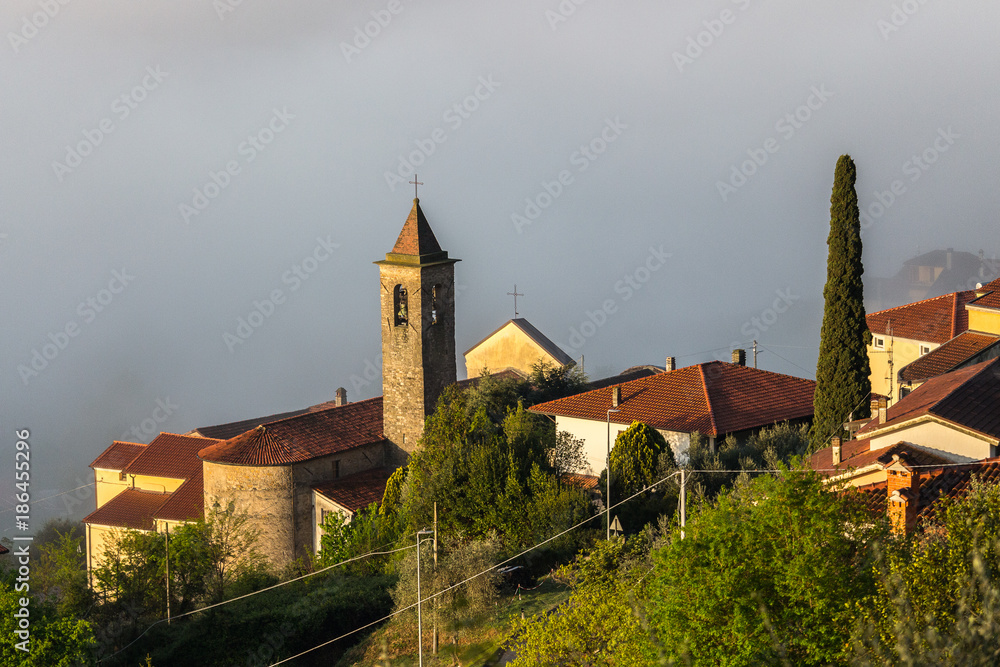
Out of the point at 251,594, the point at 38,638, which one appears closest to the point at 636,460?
the point at 251,594

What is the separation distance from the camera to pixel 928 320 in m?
44.8

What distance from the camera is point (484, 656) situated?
24.5 meters

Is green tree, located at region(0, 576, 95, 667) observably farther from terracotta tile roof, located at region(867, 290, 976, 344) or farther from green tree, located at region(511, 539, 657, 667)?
terracotta tile roof, located at region(867, 290, 976, 344)

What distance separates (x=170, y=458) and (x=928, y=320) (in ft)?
102

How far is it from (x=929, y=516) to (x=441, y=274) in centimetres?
2029

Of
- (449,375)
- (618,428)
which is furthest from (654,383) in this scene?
Answer: (449,375)

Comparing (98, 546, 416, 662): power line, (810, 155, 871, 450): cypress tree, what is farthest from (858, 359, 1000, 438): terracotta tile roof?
(98, 546, 416, 662): power line

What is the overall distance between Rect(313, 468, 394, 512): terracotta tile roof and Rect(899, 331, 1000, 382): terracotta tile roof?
1824 cm

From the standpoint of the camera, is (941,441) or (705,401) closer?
(941,441)

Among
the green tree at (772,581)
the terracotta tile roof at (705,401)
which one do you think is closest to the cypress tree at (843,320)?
the terracotta tile roof at (705,401)

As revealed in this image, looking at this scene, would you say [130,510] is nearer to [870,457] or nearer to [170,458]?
[170,458]

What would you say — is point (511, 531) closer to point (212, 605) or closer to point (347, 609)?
point (347, 609)

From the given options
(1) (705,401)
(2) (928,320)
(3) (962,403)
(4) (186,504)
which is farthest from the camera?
(2) (928,320)

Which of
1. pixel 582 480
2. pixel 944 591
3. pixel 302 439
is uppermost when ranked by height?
pixel 944 591
